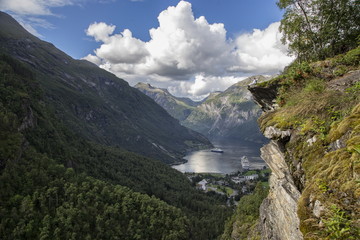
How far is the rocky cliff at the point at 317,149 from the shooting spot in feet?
19.0

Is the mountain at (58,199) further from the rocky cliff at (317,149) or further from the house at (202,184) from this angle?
the rocky cliff at (317,149)

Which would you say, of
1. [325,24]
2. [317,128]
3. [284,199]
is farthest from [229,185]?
[317,128]

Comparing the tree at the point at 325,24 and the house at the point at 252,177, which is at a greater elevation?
the tree at the point at 325,24

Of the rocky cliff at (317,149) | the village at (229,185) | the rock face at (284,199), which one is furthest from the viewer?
the village at (229,185)

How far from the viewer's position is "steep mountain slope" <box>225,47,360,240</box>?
19.0ft

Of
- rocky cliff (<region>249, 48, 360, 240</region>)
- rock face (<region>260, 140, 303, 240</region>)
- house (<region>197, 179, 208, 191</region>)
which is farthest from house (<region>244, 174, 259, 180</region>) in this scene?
rock face (<region>260, 140, 303, 240</region>)

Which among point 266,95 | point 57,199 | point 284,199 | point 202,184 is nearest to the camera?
point 284,199

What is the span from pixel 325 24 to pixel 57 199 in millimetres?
78849

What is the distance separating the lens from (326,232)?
5566mm

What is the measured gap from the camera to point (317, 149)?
9.34 metres

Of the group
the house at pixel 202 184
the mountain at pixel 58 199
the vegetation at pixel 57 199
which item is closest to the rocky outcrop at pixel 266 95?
the vegetation at pixel 57 199

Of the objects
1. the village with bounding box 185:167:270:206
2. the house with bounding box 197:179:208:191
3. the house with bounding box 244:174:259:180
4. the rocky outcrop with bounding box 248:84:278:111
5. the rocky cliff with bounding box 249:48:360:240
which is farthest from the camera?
the house with bounding box 244:174:259:180

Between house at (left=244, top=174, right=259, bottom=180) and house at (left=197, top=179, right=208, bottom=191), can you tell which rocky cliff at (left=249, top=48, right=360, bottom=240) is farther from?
house at (left=244, top=174, right=259, bottom=180)

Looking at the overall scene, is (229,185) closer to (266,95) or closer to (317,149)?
(266,95)
